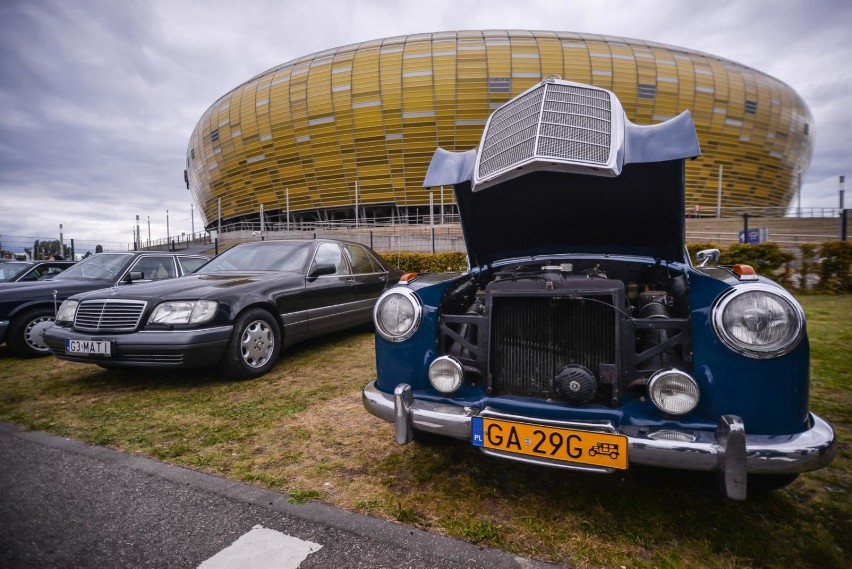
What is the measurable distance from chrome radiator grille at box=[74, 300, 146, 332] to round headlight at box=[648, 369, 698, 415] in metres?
4.14

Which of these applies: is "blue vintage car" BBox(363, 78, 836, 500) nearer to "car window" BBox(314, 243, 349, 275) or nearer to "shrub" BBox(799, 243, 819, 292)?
"car window" BBox(314, 243, 349, 275)

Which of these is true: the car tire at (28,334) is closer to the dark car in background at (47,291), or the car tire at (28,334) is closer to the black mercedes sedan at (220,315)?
the dark car in background at (47,291)

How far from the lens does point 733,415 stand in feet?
5.58

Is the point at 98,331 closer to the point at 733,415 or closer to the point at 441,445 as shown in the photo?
the point at 441,445

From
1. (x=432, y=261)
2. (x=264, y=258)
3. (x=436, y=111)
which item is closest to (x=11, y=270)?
(x=264, y=258)

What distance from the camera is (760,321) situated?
1772 mm

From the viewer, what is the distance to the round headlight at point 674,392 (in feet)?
5.81

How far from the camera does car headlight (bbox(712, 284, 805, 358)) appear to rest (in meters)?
1.73

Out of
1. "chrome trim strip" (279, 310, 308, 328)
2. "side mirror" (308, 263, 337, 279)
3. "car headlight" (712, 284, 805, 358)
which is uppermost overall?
"side mirror" (308, 263, 337, 279)

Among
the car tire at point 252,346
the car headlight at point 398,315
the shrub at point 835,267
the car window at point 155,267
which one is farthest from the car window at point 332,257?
the shrub at point 835,267

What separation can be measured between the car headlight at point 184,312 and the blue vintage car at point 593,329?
7.26 feet

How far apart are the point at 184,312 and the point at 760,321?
4191 mm

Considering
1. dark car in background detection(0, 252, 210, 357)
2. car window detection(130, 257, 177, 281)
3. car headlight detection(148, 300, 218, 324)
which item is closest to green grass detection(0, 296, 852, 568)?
car headlight detection(148, 300, 218, 324)

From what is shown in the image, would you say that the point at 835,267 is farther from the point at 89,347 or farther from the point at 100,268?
the point at 100,268
